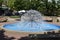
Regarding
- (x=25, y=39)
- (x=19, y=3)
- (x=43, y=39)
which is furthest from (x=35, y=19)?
(x=19, y=3)

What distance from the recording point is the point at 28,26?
1608cm

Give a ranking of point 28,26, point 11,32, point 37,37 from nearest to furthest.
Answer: point 37,37 → point 11,32 → point 28,26

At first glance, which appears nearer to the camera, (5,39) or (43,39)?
(43,39)

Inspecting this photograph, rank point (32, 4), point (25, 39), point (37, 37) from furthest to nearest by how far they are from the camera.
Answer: point (32, 4) → point (25, 39) → point (37, 37)

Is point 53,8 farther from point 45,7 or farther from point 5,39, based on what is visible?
point 5,39

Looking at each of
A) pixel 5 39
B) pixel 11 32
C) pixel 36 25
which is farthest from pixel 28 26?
pixel 5 39

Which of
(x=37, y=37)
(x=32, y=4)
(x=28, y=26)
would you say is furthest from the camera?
(x=32, y=4)

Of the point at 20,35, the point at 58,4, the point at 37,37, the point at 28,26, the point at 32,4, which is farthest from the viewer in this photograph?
the point at 32,4

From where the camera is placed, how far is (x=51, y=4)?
28.2 meters

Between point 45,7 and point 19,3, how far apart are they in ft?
17.5

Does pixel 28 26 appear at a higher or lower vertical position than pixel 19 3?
lower

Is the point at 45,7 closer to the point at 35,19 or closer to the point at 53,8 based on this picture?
the point at 53,8

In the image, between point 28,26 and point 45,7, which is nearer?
point 28,26

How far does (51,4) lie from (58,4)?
3.96 ft
